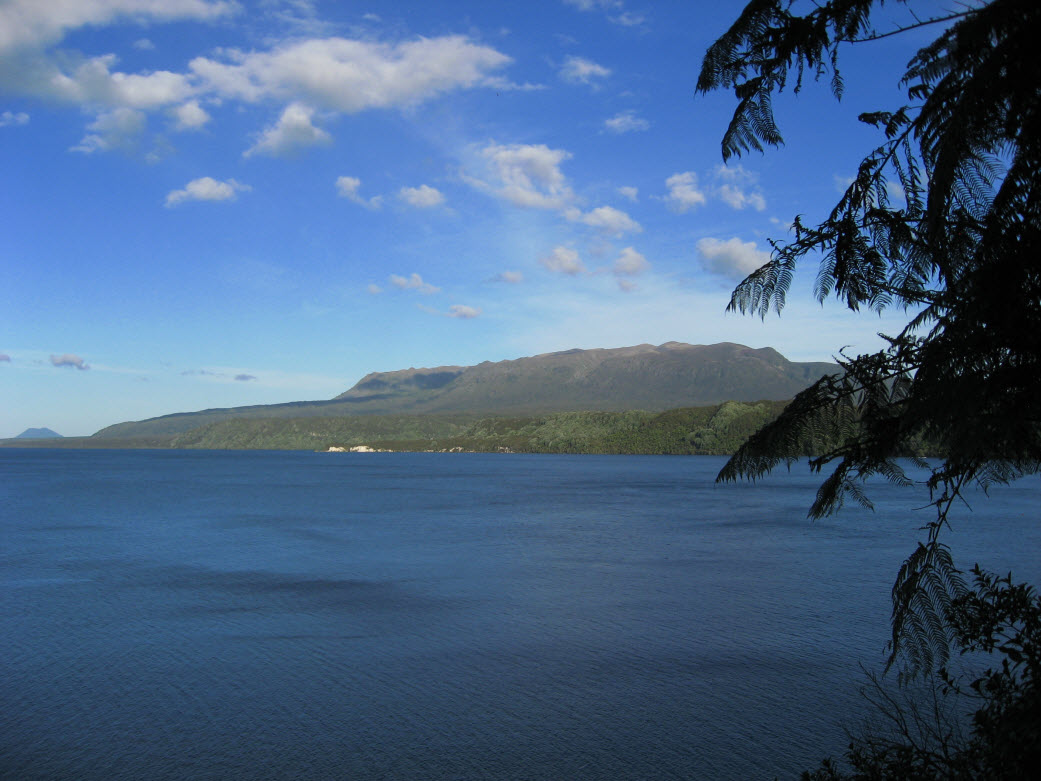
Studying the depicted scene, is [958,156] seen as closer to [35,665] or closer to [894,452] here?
[894,452]

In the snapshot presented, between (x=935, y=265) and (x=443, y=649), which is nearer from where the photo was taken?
(x=935, y=265)

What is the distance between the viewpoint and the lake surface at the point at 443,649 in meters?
10.3

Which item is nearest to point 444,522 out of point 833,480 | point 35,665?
point 35,665

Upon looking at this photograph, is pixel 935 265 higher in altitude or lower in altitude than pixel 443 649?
higher

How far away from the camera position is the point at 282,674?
13.6 m

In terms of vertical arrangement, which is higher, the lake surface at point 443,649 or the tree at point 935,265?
the tree at point 935,265

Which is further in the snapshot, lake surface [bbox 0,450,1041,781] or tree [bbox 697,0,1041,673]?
lake surface [bbox 0,450,1041,781]

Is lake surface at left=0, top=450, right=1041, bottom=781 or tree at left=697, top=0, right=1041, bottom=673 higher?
tree at left=697, top=0, right=1041, bottom=673

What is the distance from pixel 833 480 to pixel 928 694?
9987 mm

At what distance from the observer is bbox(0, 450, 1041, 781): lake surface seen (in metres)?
10.3

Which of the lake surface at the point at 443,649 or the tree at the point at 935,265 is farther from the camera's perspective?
the lake surface at the point at 443,649

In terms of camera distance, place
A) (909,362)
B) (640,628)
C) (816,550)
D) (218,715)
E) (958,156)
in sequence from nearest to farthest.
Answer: (958,156)
(909,362)
(218,715)
(640,628)
(816,550)

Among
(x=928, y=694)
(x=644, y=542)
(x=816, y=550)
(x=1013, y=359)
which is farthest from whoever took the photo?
(x=644, y=542)

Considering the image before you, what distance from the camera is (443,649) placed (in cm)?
1530
